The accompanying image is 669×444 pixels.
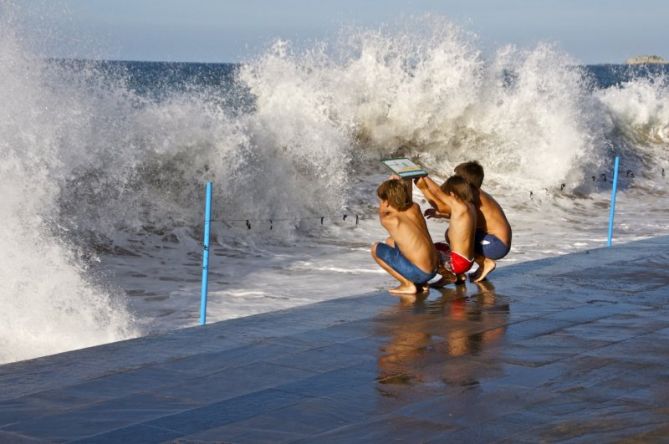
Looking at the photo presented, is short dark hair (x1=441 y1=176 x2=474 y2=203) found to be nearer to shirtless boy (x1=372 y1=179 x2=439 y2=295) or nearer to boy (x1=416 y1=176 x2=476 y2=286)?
boy (x1=416 y1=176 x2=476 y2=286)

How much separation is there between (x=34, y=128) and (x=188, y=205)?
2229 mm

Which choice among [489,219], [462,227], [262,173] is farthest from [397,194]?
[262,173]

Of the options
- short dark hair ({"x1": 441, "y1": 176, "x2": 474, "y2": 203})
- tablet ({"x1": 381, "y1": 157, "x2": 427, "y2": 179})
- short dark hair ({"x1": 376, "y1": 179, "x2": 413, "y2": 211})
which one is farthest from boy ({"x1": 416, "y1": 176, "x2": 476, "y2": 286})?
tablet ({"x1": 381, "y1": 157, "x2": 427, "y2": 179})

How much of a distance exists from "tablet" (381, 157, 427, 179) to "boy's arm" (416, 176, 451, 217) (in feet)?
1.08

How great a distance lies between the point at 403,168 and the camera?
19.6 feet

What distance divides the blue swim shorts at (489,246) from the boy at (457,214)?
317mm

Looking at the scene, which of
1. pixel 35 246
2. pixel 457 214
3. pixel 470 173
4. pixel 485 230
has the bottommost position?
pixel 35 246

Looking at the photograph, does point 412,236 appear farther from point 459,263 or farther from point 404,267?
point 459,263

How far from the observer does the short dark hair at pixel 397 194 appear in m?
6.19

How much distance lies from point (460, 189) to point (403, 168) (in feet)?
2.01

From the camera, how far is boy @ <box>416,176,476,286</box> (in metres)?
6.40

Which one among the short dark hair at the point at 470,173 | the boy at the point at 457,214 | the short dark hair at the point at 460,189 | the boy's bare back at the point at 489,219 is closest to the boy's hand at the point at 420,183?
the boy at the point at 457,214

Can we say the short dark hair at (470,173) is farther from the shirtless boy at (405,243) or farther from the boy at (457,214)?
the shirtless boy at (405,243)

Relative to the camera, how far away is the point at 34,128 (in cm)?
1024
